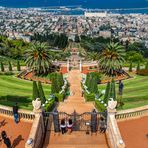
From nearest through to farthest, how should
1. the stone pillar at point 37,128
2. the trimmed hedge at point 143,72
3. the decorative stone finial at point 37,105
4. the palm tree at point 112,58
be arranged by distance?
the stone pillar at point 37,128
the decorative stone finial at point 37,105
the palm tree at point 112,58
the trimmed hedge at point 143,72

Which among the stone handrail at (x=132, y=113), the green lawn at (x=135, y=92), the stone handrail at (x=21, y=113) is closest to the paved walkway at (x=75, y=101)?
the green lawn at (x=135, y=92)

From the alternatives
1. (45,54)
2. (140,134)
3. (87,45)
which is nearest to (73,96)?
(45,54)

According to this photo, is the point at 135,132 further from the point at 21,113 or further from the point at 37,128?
the point at 21,113

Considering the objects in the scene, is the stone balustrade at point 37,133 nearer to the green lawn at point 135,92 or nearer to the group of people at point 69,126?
the group of people at point 69,126

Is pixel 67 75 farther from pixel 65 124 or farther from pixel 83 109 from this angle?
pixel 65 124

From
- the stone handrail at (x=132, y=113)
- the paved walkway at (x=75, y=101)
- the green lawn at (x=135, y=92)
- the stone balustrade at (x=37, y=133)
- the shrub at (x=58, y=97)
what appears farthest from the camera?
the shrub at (x=58, y=97)

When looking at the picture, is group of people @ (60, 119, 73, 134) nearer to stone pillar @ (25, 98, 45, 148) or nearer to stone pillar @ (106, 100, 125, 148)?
stone pillar @ (25, 98, 45, 148)

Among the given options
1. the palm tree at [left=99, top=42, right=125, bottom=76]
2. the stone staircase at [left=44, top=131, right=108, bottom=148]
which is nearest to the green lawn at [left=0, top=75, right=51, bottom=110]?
the stone staircase at [left=44, top=131, right=108, bottom=148]
